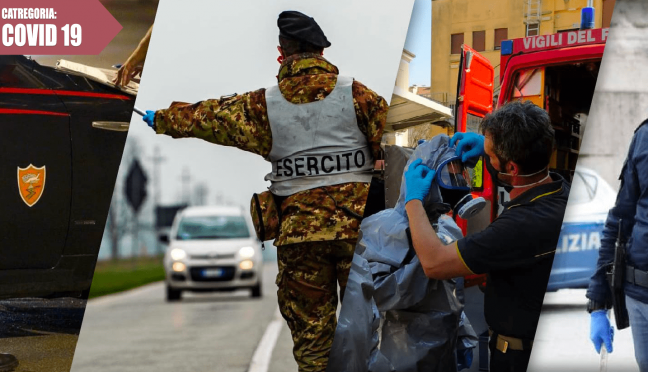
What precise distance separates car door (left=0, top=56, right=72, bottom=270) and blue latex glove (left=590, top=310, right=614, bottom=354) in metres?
2.47

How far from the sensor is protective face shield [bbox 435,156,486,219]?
1.46 metres

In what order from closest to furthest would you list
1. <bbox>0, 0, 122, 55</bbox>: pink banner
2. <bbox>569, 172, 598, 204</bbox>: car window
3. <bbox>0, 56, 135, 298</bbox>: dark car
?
<bbox>569, 172, 598, 204</bbox>: car window, <bbox>0, 0, 122, 55</bbox>: pink banner, <bbox>0, 56, 135, 298</bbox>: dark car

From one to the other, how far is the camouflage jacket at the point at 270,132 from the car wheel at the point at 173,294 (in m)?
0.30

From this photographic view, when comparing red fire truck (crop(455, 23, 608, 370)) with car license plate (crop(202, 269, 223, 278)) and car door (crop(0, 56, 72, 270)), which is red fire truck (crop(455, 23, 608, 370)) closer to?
car license plate (crop(202, 269, 223, 278))

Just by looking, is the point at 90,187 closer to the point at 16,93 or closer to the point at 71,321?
the point at 16,93

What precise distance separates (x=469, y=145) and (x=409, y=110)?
0.65 feet

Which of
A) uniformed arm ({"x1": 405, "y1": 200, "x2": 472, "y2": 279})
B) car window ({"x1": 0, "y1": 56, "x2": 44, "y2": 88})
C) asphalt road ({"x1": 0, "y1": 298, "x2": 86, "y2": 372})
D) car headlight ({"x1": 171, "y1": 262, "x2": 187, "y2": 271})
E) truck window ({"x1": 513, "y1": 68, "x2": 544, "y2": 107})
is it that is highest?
car window ({"x1": 0, "y1": 56, "x2": 44, "y2": 88})

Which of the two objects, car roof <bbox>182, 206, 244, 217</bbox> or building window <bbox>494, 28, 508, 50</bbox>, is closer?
building window <bbox>494, 28, 508, 50</bbox>

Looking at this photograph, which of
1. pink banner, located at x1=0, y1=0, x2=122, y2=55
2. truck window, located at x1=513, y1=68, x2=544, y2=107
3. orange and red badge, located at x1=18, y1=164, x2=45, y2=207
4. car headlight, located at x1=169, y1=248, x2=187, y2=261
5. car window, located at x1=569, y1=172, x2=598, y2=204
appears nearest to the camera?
truck window, located at x1=513, y1=68, x2=544, y2=107

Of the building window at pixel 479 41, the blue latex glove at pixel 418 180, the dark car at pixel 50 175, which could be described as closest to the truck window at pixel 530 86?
the building window at pixel 479 41

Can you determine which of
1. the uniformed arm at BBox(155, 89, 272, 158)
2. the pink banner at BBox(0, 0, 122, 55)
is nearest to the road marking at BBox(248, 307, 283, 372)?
the uniformed arm at BBox(155, 89, 272, 158)

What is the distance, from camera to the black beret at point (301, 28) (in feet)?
5.69

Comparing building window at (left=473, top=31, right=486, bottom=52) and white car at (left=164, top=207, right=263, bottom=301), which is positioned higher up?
building window at (left=473, top=31, right=486, bottom=52)

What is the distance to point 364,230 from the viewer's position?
162cm
